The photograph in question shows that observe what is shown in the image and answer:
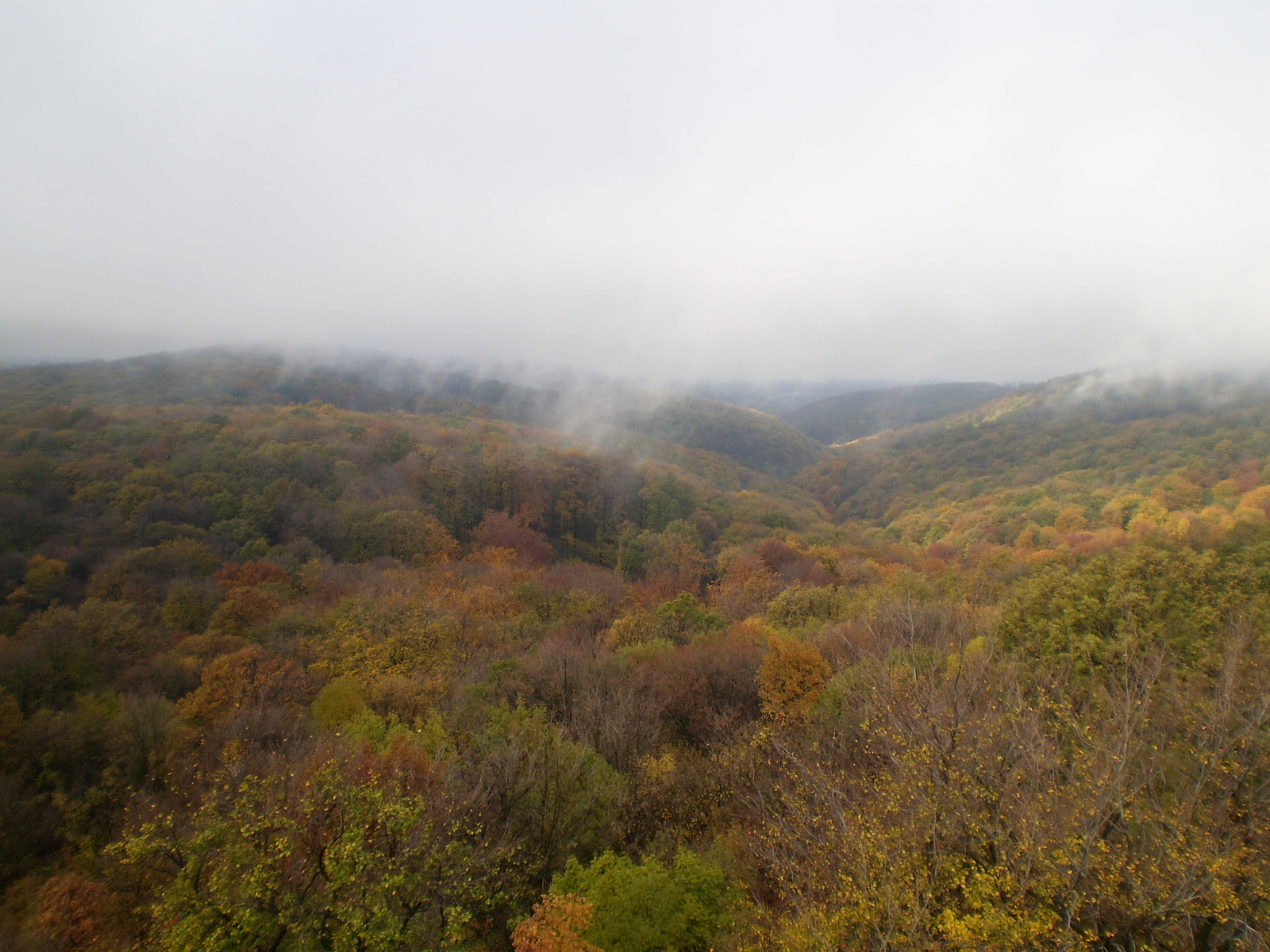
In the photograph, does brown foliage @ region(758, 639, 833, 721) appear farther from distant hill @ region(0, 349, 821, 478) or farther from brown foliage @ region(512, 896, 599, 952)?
distant hill @ region(0, 349, 821, 478)

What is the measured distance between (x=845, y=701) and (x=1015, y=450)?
166 meters

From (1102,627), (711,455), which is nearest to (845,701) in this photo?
(1102,627)

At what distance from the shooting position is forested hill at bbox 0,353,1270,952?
10.5 m

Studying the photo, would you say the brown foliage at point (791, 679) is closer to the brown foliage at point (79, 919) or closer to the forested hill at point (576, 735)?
the forested hill at point (576, 735)

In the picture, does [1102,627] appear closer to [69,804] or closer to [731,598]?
[731,598]

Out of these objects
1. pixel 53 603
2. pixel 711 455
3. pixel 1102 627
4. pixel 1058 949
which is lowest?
pixel 711 455

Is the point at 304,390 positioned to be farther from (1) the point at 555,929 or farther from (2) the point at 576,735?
(1) the point at 555,929

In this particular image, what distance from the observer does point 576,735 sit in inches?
880

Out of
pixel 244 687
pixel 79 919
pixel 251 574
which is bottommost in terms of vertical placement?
pixel 251 574

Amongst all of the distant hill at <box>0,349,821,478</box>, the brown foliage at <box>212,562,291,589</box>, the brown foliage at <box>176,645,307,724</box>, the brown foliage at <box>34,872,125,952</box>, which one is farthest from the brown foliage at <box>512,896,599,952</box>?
the distant hill at <box>0,349,821,478</box>

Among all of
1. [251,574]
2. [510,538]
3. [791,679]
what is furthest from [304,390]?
[791,679]

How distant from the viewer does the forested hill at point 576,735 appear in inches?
415

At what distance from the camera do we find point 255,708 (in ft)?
76.2

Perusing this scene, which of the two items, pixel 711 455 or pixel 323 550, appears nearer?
pixel 323 550
